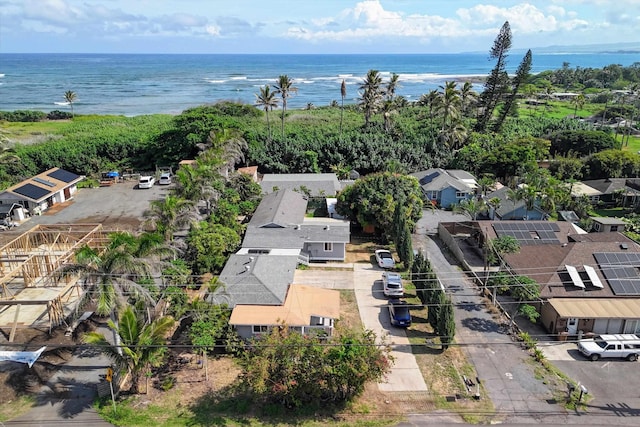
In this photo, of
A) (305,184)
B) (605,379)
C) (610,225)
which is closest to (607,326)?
(605,379)

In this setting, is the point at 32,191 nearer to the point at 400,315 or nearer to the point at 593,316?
the point at 400,315

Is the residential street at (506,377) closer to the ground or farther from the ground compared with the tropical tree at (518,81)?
closer to the ground

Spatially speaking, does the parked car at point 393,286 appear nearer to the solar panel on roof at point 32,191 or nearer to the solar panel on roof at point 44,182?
the solar panel on roof at point 32,191

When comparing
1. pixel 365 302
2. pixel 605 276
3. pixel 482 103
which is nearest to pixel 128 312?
pixel 365 302

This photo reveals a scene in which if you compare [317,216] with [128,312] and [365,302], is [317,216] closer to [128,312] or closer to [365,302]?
[365,302]

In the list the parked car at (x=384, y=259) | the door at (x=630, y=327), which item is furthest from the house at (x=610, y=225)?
the parked car at (x=384, y=259)

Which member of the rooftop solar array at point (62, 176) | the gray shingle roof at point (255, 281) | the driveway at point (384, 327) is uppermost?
the rooftop solar array at point (62, 176)
